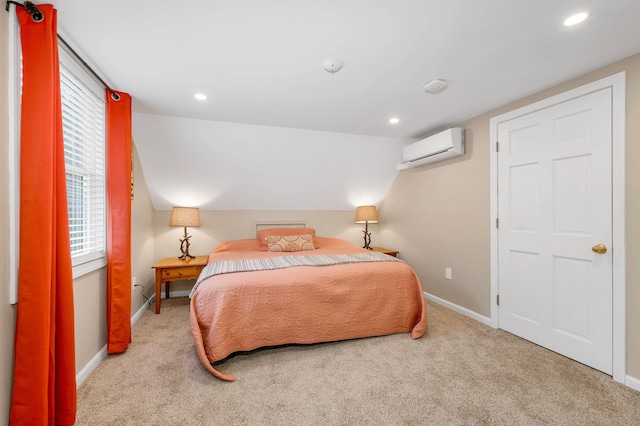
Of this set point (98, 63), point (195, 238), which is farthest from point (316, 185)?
point (98, 63)

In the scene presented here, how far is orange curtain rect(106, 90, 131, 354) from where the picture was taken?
209cm

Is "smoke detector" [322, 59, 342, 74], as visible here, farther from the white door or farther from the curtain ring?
the white door

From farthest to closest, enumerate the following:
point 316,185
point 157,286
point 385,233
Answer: point 385,233 < point 316,185 < point 157,286

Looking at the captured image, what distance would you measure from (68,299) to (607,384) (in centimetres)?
338

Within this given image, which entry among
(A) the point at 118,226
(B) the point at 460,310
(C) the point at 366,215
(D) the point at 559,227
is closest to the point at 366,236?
(C) the point at 366,215

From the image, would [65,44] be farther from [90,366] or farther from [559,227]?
[559,227]

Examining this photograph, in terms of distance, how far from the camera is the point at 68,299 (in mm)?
1407

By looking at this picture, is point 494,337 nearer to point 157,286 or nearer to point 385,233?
point 385,233

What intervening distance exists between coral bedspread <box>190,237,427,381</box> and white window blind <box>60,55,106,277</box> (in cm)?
84

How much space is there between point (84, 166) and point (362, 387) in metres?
2.49

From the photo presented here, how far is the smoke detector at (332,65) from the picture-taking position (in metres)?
1.82

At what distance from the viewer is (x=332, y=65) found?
1.86 metres

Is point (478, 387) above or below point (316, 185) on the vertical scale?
below

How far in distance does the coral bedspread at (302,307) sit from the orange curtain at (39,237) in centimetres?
80
